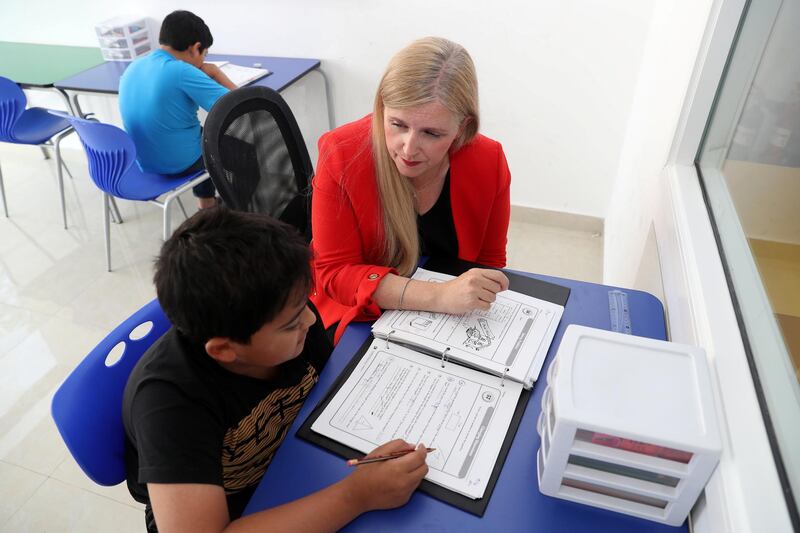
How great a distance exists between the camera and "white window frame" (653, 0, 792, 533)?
0.58 metres

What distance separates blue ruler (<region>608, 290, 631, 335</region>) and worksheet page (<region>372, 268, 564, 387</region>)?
10 centimetres

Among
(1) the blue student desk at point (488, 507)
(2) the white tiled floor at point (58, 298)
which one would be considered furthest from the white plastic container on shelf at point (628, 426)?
(2) the white tiled floor at point (58, 298)

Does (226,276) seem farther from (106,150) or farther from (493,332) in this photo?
(106,150)

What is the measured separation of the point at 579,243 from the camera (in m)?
2.64

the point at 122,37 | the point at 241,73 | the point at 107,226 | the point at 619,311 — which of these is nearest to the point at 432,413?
the point at 619,311

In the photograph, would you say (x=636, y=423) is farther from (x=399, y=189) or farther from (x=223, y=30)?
(x=223, y=30)

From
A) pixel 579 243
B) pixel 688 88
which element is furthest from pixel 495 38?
pixel 688 88

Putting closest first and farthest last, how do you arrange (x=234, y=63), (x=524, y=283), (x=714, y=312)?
(x=714, y=312)
(x=524, y=283)
(x=234, y=63)

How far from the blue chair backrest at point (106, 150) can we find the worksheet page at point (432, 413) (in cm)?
158

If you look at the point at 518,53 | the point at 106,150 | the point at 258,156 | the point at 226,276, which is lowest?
the point at 106,150

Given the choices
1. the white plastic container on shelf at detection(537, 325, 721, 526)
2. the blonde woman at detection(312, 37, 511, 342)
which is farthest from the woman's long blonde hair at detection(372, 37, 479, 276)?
the white plastic container on shelf at detection(537, 325, 721, 526)

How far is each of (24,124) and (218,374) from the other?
8.63 ft

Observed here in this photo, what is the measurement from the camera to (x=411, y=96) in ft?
3.36

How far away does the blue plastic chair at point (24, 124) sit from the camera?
238cm
